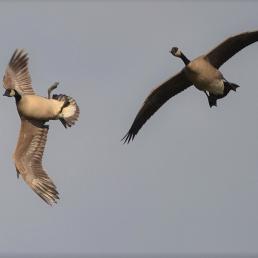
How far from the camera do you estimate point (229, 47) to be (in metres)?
24.6

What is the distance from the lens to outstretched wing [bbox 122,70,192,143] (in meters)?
26.0

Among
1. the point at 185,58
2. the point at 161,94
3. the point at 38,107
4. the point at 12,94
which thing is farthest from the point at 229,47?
the point at 12,94

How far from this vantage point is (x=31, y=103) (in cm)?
2466

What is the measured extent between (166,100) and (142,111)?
54 cm

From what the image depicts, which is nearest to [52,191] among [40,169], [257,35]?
[40,169]

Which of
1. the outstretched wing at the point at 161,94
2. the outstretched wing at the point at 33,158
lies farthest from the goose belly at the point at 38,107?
the outstretched wing at the point at 161,94

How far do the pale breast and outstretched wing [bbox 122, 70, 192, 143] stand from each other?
1.05 meters

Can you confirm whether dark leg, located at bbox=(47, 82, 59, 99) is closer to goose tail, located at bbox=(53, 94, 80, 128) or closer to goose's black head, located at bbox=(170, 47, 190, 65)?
goose tail, located at bbox=(53, 94, 80, 128)

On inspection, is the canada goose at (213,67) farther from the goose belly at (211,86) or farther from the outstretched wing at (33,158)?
the outstretched wing at (33,158)

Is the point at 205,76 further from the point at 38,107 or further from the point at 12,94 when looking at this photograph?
the point at 12,94

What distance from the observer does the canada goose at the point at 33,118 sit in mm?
24516

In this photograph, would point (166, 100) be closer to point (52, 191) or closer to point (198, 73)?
point (198, 73)

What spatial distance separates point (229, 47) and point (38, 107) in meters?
3.66

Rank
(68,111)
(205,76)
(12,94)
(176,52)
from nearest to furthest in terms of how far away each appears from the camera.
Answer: (205,76) < (12,94) < (68,111) < (176,52)
